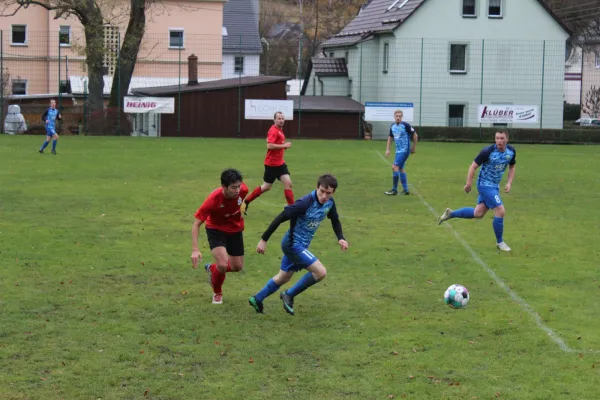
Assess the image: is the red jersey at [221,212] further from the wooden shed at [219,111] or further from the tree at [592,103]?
the tree at [592,103]

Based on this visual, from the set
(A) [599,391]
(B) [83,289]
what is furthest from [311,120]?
(A) [599,391]

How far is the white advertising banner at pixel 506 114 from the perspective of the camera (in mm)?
39344

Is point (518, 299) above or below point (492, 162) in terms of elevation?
below

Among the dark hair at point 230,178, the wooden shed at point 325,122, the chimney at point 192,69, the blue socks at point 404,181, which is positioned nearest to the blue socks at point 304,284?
the dark hair at point 230,178

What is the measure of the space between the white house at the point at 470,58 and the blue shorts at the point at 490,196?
1198 inches

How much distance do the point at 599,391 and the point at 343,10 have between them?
3196 inches

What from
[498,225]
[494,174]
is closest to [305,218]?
[498,225]

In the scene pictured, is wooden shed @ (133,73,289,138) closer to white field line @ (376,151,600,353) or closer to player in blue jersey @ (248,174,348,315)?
white field line @ (376,151,600,353)

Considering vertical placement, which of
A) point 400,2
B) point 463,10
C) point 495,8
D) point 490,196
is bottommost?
point 490,196

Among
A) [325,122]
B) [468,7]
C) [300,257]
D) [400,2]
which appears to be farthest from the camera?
[400,2]

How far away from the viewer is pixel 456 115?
1809 inches

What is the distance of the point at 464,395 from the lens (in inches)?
284

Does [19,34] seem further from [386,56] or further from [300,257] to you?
[300,257]

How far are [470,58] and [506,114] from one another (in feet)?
22.7
